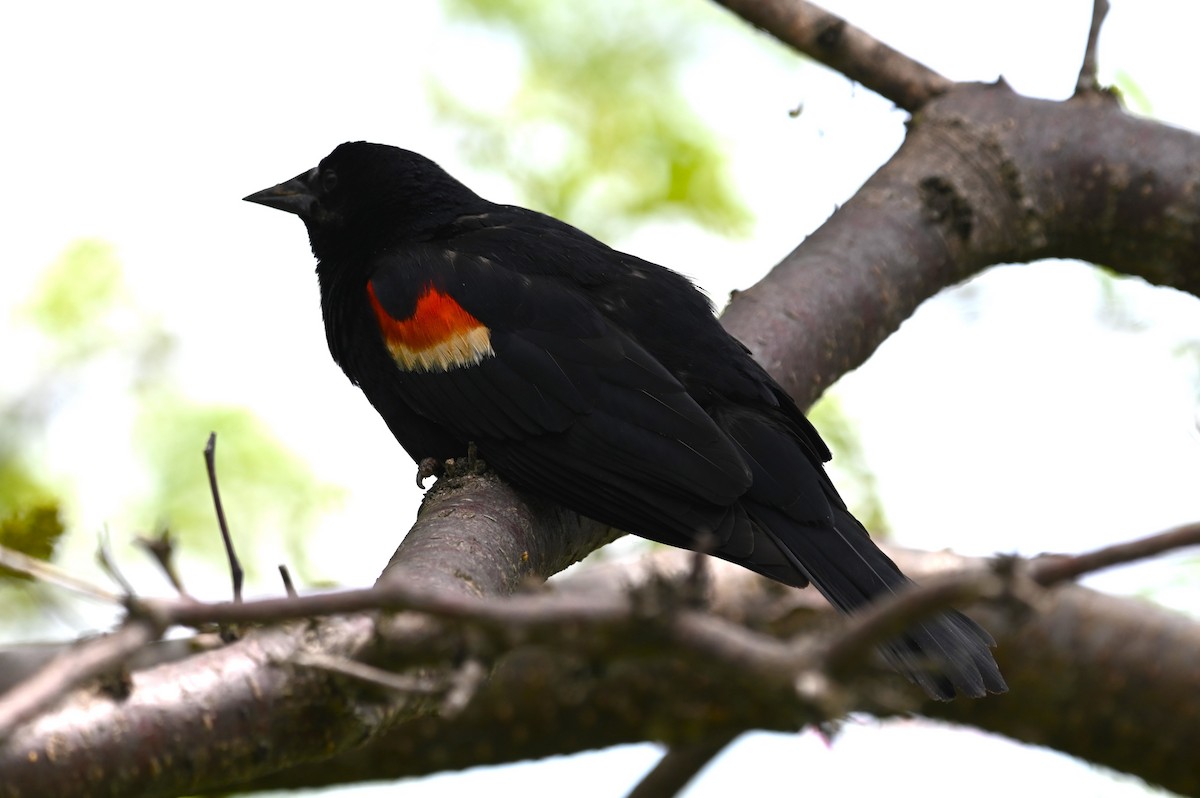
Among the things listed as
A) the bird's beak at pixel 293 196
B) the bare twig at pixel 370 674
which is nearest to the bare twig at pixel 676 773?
the bird's beak at pixel 293 196

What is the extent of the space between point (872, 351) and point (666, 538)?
4.18 feet

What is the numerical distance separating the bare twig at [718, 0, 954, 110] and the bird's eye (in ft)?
5.07

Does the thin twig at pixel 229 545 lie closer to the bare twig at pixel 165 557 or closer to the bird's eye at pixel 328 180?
the bare twig at pixel 165 557

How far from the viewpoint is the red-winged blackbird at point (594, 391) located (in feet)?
10.2

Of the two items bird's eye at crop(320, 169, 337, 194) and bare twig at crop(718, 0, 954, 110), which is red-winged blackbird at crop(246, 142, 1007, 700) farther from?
bare twig at crop(718, 0, 954, 110)

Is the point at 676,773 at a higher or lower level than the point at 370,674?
higher

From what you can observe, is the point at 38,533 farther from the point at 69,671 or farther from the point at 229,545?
the point at 69,671

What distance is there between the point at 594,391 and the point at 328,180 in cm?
172

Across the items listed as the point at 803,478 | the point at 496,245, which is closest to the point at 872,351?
the point at 803,478

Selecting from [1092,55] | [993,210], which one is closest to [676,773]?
[993,210]

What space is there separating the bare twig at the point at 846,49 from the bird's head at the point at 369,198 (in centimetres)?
122

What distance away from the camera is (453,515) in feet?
9.04

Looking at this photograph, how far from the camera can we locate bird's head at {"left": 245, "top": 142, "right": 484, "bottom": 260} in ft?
14.1

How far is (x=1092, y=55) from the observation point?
4.44m
